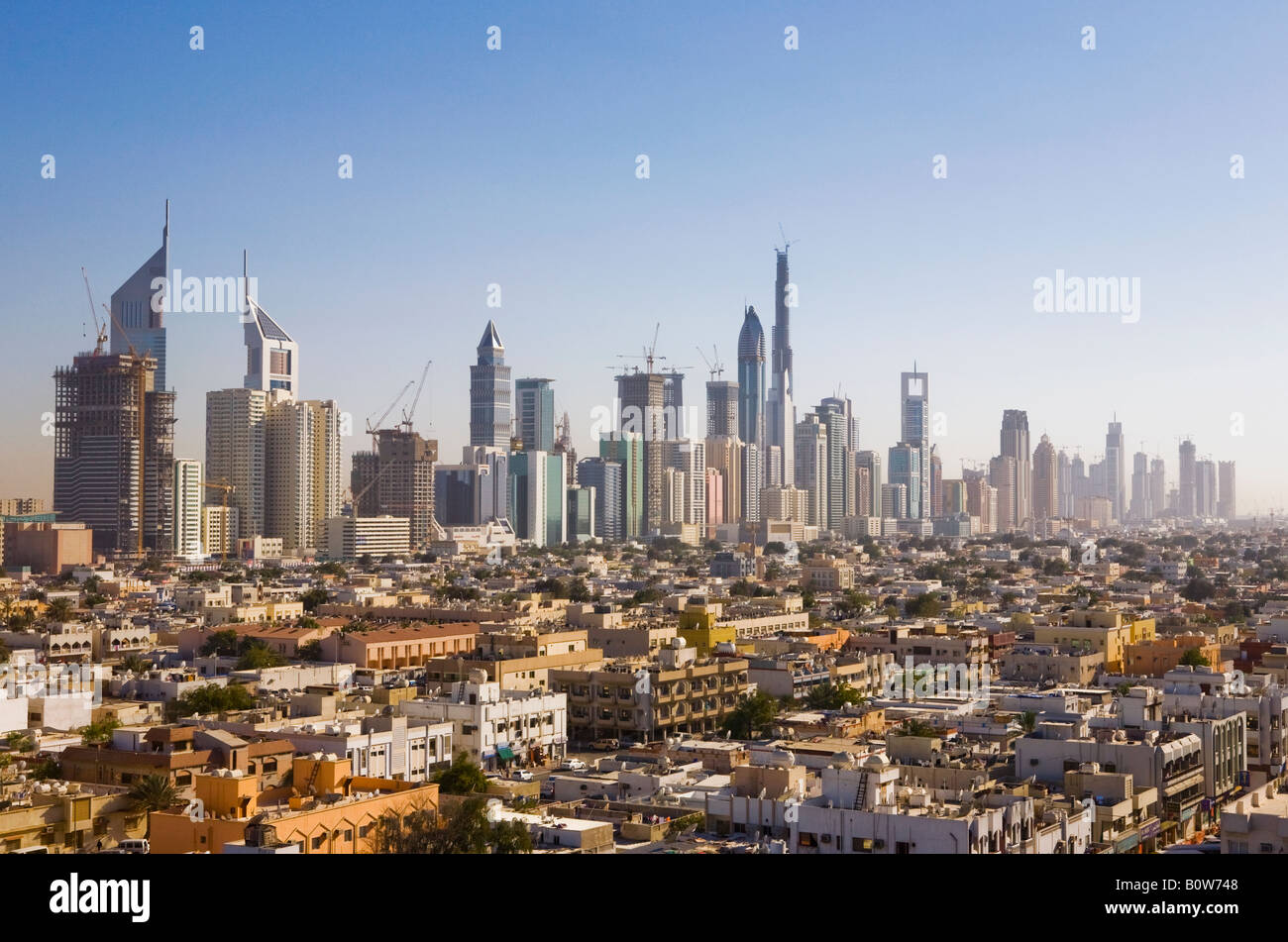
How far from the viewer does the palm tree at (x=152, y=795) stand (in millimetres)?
10109

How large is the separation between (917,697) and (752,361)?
99.4m

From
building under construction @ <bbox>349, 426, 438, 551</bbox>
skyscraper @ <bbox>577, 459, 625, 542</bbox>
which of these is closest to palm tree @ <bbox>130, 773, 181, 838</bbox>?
building under construction @ <bbox>349, 426, 438, 551</bbox>

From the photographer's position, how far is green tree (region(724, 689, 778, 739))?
1597cm

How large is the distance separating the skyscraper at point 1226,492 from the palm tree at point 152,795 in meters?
103

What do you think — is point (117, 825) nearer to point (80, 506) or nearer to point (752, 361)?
point (80, 506)

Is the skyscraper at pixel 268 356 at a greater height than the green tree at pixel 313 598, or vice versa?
the skyscraper at pixel 268 356

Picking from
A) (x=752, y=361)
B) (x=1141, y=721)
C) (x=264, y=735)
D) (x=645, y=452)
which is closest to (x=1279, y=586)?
(x=1141, y=721)

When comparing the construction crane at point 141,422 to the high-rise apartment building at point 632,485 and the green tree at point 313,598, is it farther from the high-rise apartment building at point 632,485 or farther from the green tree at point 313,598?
the high-rise apartment building at point 632,485

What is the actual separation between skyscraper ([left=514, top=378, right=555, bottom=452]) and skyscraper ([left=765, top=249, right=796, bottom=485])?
18585 mm

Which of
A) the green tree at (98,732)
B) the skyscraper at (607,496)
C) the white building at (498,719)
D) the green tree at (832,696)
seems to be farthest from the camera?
the skyscraper at (607,496)

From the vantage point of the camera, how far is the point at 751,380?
4601 inches

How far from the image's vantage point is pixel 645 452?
92.2 m

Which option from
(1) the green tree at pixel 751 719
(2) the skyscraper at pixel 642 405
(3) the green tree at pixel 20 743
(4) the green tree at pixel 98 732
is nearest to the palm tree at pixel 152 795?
(4) the green tree at pixel 98 732

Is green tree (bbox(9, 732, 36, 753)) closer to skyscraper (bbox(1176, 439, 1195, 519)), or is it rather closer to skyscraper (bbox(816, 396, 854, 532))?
skyscraper (bbox(816, 396, 854, 532))
